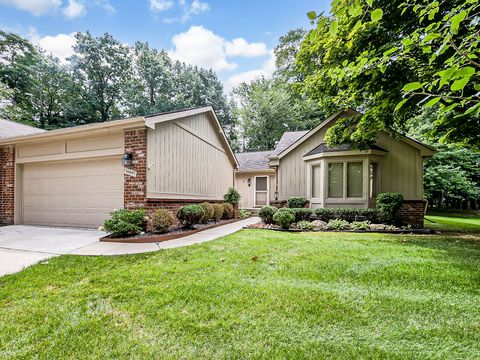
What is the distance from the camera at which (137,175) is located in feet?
19.9

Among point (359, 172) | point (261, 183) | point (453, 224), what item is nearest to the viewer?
point (359, 172)

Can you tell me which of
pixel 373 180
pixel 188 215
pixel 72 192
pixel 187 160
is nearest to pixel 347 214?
pixel 373 180

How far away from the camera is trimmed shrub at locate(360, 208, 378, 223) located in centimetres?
802

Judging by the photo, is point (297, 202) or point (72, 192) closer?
point (72, 192)

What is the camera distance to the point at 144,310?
2350mm

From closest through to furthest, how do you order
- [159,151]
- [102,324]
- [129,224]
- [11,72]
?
[102,324]
[129,224]
[159,151]
[11,72]

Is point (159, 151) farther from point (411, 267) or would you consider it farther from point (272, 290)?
point (411, 267)

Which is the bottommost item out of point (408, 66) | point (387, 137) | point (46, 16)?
point (387, 137)

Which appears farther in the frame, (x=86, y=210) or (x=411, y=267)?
(x=86, y=210)

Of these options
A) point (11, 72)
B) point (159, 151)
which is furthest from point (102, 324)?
point (11, 72)

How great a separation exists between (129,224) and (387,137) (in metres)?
9.22

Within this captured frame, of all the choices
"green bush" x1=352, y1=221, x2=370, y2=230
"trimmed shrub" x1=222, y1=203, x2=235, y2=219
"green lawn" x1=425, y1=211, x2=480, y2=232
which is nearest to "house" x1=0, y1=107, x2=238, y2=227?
"trimmed shrub" x1=222, y1=203, x2=235, y2=219

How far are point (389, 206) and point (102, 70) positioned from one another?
25820mm

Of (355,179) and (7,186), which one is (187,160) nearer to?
(7,186)
